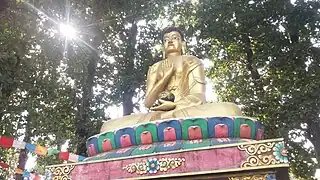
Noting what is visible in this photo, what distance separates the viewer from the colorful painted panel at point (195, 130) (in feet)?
11.8

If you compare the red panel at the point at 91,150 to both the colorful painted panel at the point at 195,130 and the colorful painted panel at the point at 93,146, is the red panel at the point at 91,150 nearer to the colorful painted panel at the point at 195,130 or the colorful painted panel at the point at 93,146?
the colorful painted panel at the point at 93,146

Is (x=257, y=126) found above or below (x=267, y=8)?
below

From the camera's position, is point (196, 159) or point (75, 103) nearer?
point (196, 159)

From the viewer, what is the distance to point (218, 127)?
361cm

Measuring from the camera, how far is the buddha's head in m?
5.93

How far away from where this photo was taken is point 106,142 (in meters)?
3.93

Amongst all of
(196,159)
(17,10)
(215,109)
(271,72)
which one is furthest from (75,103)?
(196,159)

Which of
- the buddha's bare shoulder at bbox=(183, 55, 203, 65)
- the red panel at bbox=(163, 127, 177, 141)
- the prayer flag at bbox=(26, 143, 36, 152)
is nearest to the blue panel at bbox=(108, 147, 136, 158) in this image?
the red panel at bbox=(163, 127, 177, 141)

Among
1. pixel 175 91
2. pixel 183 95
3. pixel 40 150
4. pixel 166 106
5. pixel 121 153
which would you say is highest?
pixel 175 91

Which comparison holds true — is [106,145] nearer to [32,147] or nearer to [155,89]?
[155,89]

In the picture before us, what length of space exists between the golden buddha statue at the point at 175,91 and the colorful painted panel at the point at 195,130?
0.50 meters

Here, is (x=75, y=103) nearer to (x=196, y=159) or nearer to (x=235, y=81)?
(x=235, y=81)

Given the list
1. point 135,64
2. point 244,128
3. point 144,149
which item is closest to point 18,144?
point 144,149

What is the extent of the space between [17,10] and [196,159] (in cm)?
449
